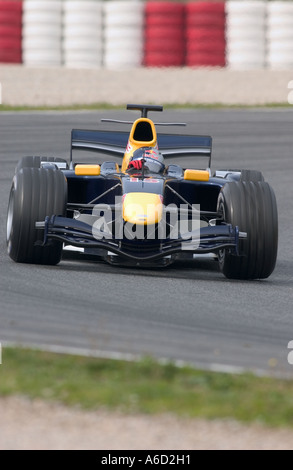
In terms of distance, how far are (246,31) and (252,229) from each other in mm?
16481

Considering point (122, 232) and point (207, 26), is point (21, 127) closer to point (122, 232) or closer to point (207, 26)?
point (207, 26)

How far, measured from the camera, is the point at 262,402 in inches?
222

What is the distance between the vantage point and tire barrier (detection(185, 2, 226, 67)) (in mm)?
25438

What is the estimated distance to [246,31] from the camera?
83.3 feet

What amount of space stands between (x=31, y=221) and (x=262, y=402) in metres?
4.38

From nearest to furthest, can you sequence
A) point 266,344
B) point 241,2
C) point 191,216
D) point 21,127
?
point 266,344 < point 191,216 < point 21,127 < point 241,2

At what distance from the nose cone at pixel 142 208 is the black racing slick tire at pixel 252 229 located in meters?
0.63

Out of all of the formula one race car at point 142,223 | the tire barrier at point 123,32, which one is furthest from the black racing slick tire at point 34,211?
the tire barrier at point 123,32

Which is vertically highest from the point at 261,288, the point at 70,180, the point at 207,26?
the point at 207,26

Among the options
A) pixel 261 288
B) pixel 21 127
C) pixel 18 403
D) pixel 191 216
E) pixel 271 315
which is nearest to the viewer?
pixel 18 403

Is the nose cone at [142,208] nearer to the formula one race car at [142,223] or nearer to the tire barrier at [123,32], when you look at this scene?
the formula one race car at [142,223]

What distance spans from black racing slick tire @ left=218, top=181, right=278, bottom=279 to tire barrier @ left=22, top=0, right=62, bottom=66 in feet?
55.9

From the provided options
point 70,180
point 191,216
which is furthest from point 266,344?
point 70,180
